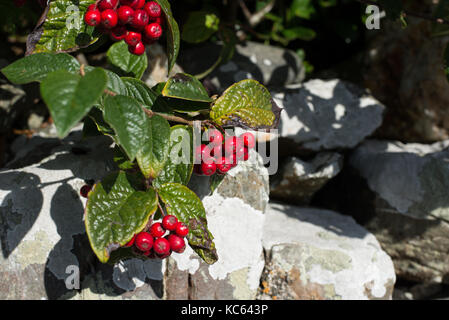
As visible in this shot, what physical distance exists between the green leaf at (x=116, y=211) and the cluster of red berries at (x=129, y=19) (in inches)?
20.8

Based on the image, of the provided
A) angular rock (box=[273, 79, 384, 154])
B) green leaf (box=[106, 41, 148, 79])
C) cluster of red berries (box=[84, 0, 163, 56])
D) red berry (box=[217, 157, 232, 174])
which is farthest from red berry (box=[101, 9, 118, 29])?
angular rock (box=[273, 79, 384, 154])

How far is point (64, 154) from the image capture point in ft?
7.49

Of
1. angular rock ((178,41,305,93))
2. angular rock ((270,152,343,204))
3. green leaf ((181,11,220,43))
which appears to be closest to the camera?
green leaf ((181,11,220,43))

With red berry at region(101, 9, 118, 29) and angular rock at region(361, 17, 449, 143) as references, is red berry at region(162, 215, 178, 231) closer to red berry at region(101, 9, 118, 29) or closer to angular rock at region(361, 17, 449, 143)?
red berry at region(101, 9, 118, 29)

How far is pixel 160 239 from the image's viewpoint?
5.38 feet

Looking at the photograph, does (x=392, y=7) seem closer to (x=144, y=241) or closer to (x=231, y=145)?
(x=231, y=145)

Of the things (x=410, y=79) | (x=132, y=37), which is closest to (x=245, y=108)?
(x=132, y=37)

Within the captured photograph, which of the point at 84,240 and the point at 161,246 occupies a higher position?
the point at 161,246

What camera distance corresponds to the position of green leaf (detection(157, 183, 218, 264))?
5.70ft

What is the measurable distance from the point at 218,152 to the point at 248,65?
59.3 inches

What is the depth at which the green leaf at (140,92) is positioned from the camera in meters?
1.76

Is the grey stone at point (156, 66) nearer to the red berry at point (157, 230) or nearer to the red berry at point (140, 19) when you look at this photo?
the red berry at point (140, 19)

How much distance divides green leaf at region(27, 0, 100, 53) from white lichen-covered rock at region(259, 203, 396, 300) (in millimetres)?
1531

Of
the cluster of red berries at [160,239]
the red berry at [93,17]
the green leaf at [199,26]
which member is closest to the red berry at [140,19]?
the red berry at [93,17]
